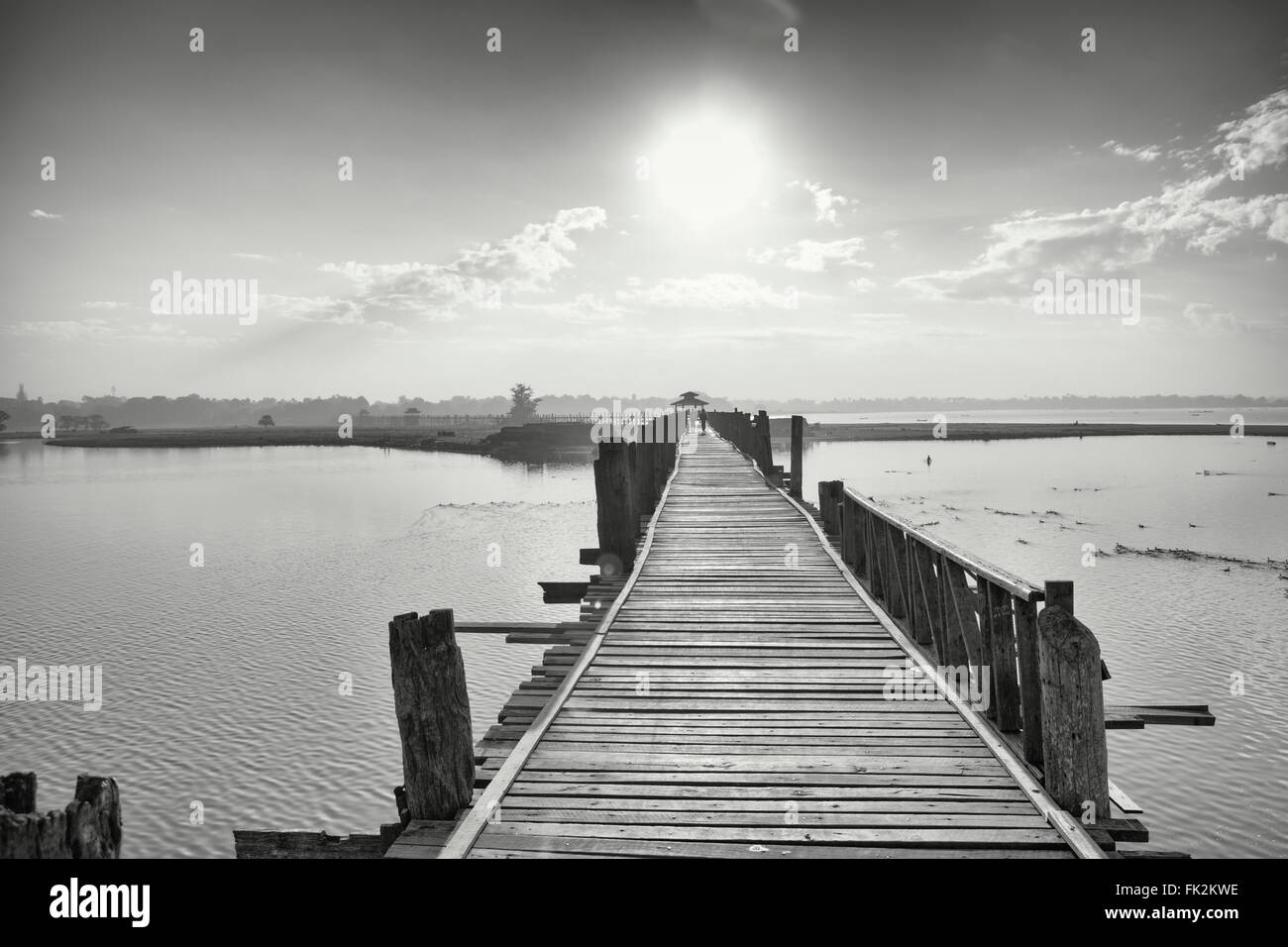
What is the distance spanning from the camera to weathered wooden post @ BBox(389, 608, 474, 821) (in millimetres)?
4668

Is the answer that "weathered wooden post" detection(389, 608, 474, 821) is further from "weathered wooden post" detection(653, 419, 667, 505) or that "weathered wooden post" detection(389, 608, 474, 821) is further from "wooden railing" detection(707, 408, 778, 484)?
"wooden railing" detection(707, 408, 778, 484)

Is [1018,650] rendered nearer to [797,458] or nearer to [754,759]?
[754,759]

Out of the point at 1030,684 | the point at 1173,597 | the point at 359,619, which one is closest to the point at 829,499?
the point at 1030,684

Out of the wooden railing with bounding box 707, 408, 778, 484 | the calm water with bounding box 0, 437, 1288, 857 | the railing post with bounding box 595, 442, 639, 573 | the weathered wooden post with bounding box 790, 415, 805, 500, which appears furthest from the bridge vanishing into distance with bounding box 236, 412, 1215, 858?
the wooden railing with bounding box 707, 408, 778, 484

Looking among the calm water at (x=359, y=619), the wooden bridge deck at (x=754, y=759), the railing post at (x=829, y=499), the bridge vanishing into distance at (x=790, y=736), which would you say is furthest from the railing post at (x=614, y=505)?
the calm water at (x=359, y=619)

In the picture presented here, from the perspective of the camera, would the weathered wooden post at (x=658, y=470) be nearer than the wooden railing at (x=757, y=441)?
Yes

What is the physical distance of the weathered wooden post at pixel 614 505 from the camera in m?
12.6

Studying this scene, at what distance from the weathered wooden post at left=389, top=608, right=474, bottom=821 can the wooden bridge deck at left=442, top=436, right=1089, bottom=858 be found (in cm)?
24

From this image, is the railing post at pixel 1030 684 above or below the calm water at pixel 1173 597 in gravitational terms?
above

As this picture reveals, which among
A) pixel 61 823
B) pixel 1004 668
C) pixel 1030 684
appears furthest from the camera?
pixel 1004 668

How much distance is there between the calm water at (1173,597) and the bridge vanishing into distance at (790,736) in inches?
273

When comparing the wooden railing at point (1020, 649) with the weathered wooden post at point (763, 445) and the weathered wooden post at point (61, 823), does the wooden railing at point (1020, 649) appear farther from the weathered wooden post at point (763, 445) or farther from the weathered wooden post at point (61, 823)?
the weathered wooden post at point (763, 445)

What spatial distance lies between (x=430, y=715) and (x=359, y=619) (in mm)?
18079

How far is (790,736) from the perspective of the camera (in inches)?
222
